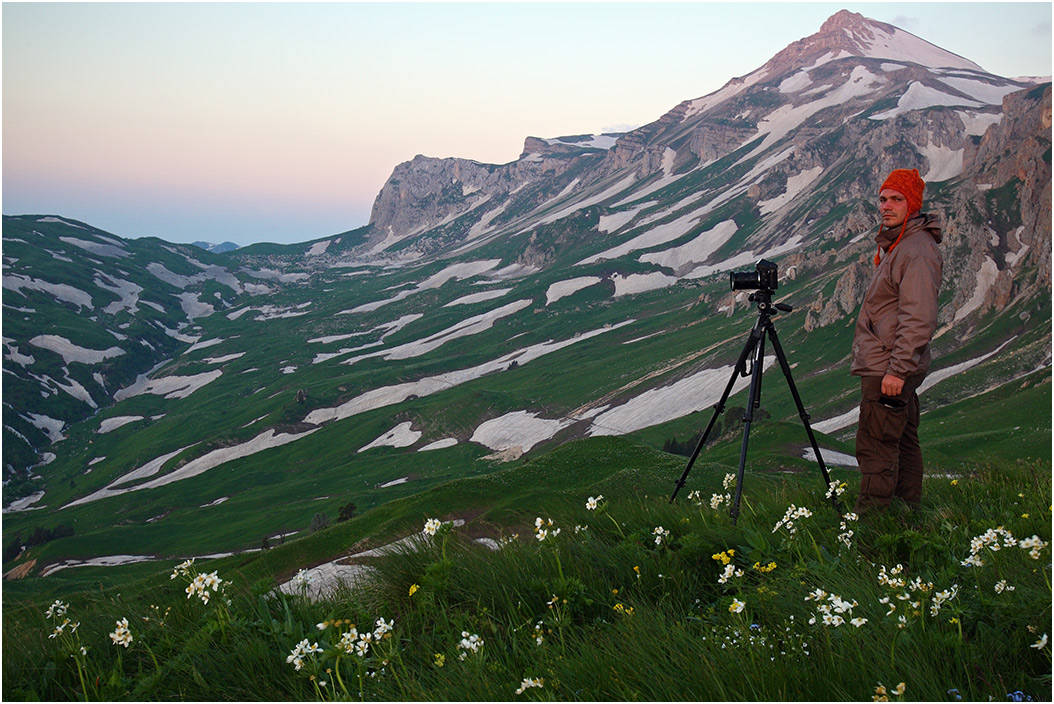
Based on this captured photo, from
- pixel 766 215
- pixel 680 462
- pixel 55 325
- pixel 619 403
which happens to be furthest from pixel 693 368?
pixel 55 325

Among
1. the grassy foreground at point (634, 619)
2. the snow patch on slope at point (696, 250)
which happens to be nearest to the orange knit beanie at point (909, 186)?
the grassy foreground at point (634, 619)

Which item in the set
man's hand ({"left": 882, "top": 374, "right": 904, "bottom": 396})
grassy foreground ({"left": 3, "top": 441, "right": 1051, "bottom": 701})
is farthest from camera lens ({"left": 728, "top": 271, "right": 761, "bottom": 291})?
grassy foreground ({"left": 3, "top": 441, "right": 1051, "bottom": 701})

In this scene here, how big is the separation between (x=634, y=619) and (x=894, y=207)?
6.04 meters

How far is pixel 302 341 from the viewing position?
613 feet

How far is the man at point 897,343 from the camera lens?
7.73 metres

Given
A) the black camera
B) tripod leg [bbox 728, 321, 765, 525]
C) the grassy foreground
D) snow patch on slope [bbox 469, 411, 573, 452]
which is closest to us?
the grassy foreground

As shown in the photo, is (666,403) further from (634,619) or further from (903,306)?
(634,619)

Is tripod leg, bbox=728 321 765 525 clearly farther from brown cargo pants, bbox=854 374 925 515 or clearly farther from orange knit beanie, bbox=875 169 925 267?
orange knit beanie, bbox=875 169 925 267

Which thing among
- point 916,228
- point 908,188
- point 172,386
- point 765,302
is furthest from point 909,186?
point 172,386

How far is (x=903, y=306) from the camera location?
7852 millimetres

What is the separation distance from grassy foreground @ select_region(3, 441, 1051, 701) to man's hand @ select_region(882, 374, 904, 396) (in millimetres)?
1328

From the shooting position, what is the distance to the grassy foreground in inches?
172

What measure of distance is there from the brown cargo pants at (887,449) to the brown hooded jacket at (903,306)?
26 cm

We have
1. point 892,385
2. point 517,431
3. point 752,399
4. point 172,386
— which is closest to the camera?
point 892,385
